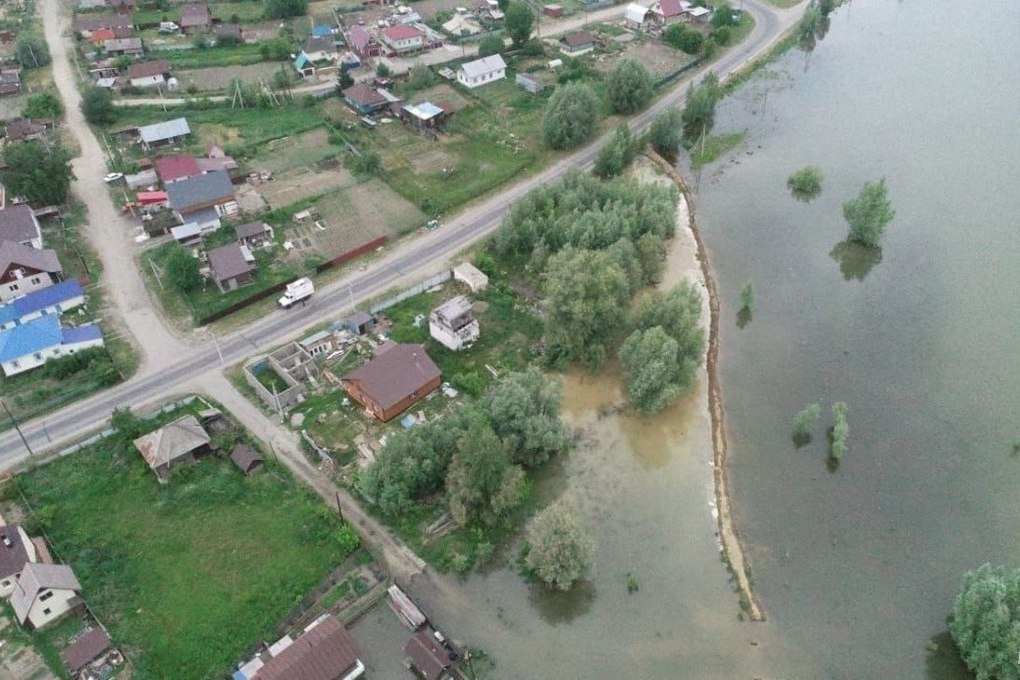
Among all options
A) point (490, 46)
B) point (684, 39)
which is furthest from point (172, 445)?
point (684, 39)

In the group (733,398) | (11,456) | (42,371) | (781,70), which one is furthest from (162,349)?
(781,70)

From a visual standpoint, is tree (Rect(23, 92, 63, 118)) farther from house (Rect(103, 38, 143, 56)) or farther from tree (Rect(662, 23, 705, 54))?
tree (Rect(662, 23, 705, 54))

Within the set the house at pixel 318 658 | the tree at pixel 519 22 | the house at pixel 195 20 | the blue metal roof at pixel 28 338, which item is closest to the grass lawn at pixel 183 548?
the house at pixel 318 658

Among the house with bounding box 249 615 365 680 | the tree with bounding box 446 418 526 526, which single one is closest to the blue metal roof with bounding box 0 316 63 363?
the house with bounding box 249 615 365 680

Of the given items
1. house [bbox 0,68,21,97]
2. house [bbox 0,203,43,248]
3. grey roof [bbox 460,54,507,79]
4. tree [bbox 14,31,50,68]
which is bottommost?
grey roof [bbox 460,54,507,79]

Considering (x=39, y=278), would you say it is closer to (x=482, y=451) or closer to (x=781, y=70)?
(x=482, y=451)

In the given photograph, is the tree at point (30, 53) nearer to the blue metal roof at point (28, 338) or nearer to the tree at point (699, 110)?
the blue metal roof at point (28, 338)
